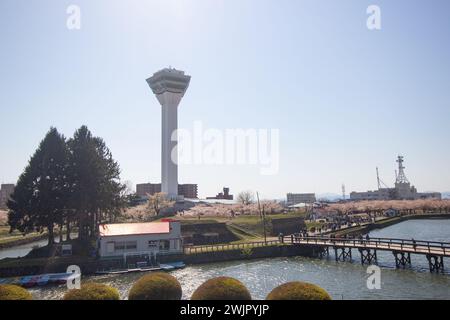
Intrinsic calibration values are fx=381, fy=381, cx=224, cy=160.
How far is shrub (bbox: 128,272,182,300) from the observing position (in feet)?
73.3

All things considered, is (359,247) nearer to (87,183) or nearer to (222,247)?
(222,247)

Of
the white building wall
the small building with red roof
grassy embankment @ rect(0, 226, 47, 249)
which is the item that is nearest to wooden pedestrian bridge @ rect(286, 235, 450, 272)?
the white building wall

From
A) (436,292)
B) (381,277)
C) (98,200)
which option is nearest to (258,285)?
(381,277)

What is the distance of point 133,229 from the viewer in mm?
52125

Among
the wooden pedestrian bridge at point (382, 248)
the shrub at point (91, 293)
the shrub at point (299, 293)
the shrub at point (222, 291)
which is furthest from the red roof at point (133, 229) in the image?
the shrub at point (299, 293)

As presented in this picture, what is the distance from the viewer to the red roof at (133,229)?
50588 mm

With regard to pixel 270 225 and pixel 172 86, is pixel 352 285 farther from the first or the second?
pixel 172 86

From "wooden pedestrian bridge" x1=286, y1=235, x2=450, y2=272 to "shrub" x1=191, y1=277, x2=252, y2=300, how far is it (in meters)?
30.2

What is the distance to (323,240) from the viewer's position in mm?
56875

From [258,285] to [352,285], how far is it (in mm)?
8908

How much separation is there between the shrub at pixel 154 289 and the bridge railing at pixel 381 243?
31.8 m

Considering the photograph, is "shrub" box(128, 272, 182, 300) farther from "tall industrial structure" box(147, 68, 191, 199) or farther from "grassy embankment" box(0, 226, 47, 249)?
"tall industrial structure" box(147, 68, 191, 199)

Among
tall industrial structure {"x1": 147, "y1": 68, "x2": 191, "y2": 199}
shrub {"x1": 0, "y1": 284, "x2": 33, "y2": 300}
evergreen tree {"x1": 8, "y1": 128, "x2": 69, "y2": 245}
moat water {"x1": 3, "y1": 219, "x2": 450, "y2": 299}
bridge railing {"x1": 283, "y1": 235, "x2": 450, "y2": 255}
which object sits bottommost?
moat water {"x1": 3, "y1": 219, "x2": 450, "y2": 299}

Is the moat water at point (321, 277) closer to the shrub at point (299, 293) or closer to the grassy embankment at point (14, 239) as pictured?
the shrub at point (299, 293)
